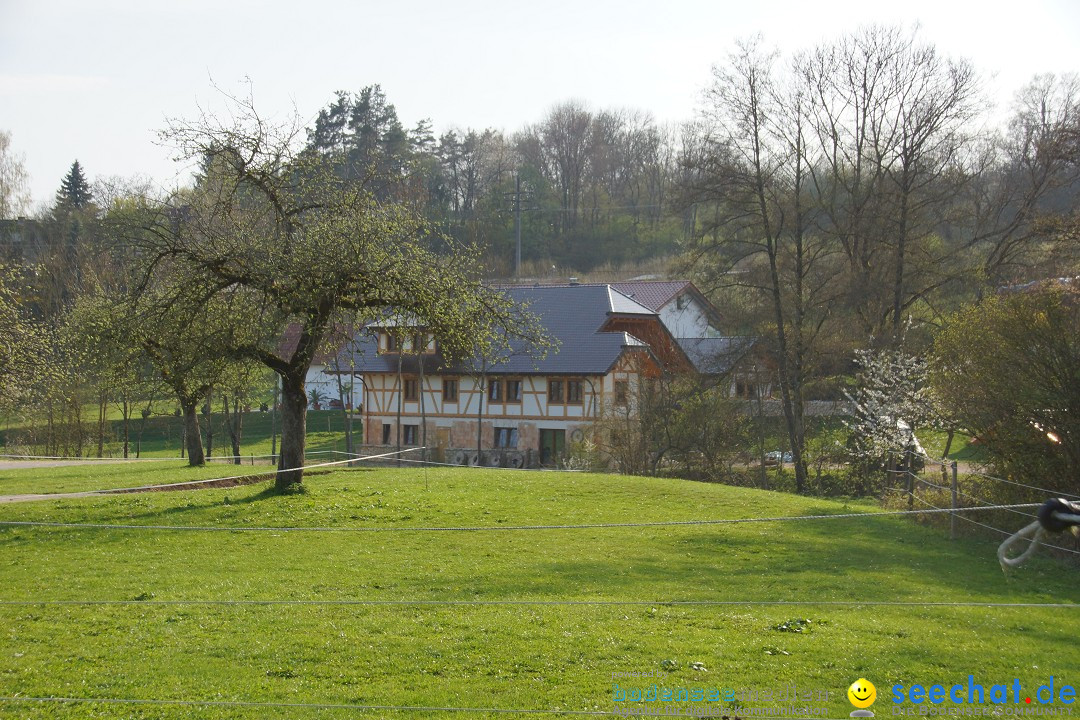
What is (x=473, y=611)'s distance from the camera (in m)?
10.2

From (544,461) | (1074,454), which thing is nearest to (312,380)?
(544,461)

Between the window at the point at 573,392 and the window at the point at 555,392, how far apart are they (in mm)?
398

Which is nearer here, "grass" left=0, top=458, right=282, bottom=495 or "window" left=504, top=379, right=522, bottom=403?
"grass" left=0, top=458, right=282, bottom=495

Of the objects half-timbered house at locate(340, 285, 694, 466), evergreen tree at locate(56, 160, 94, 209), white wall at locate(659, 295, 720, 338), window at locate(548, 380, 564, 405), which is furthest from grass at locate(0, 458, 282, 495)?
evergreen tree at locate(56, 160, 94, 209)

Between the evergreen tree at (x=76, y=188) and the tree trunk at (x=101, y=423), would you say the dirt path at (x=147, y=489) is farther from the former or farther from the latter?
the evergreen tree at (x=76, y=188)

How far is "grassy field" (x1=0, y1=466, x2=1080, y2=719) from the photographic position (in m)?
7.63

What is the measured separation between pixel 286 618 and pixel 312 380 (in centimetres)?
5901

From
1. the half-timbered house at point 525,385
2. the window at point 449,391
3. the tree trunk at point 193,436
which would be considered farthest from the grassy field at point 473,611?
the window at point 449,391

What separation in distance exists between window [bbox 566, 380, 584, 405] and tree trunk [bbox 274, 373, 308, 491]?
27111 mm

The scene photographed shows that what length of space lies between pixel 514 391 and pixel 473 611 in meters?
37.1

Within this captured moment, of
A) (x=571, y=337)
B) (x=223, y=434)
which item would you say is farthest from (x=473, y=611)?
(x=223, y=434)

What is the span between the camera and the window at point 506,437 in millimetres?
47250

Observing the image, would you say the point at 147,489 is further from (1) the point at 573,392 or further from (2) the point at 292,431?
(1) the point at 573,392

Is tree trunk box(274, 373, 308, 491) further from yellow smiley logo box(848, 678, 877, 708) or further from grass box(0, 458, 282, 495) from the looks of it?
yellow smiley logo box(848, 678, 877, 708)
